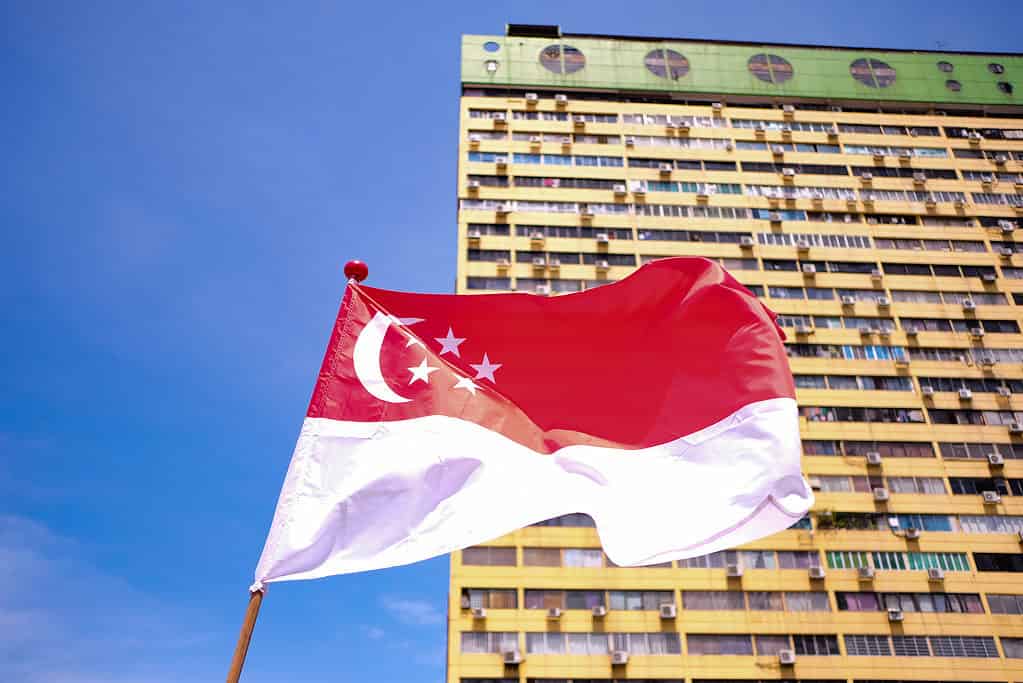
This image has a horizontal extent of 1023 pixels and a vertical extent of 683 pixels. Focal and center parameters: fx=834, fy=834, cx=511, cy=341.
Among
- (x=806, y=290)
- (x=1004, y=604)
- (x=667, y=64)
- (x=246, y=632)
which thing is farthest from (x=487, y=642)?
(x=667, y=64)

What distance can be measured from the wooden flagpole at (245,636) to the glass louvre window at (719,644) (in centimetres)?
3658

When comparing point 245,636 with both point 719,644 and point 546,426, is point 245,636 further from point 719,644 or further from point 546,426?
point 719,644

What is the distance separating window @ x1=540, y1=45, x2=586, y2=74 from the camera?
61562 millimetres

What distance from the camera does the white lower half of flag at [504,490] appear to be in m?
8.53

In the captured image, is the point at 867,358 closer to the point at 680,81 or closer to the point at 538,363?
the point at 680,81

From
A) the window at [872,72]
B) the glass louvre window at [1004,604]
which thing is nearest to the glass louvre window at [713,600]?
the glass louvre window at [1004,604]

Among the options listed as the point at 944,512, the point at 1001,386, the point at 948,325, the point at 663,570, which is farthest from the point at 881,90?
the point at 663,570

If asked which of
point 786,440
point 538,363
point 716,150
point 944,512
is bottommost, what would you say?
point 786,440

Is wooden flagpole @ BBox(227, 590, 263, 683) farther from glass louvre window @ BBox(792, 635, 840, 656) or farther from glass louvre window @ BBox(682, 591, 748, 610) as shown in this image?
glass louvre window @ BBox(792, 635, 840, 656)

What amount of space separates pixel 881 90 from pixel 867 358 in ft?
81.7

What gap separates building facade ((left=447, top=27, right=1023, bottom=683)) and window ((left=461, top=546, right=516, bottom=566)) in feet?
0.38

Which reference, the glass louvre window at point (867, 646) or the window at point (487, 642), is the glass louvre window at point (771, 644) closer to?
the glass louvre window at point (867, 646)

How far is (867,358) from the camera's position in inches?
1954

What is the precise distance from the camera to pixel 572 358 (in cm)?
1104
